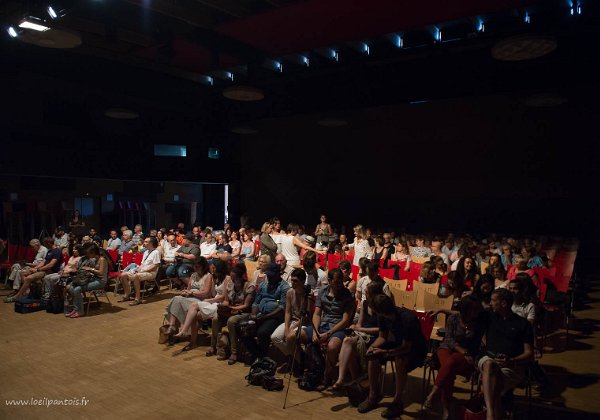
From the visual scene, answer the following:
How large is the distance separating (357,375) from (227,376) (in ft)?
4.93

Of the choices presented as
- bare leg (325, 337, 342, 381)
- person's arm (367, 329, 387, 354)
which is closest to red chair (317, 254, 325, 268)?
bare leg (325, 337, 342, 381)

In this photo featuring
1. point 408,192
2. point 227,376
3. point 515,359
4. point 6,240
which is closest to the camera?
point 515,359

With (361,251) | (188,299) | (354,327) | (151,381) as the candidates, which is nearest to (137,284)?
(188,299)

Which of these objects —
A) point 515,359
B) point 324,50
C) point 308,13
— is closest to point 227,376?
point 515,359

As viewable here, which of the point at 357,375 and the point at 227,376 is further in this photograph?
the point at 227,376

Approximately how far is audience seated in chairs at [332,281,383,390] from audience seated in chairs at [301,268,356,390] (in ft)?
0.32

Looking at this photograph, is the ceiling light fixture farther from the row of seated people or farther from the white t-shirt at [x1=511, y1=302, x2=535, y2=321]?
the white t-shirt at [x1=511, y1=302, x2=535, y2=321]

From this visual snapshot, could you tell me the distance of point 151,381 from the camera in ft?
15.5

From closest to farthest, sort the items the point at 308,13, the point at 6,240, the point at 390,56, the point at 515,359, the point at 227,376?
the point at 515,359 → the point at 227,376 → the point at 308,13 → the point at 390,56 → the point at 6,240

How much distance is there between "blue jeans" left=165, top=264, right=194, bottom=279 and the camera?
338 inches

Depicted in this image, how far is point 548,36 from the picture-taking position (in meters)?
5.91

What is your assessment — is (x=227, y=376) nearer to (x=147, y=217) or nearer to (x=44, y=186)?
(x=44, y=186)

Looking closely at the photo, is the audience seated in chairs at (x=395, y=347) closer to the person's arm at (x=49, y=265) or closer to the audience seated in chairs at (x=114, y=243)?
Answer: the person's arm at (x=49, y=265)

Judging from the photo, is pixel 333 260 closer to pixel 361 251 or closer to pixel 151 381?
pixel 361 251
